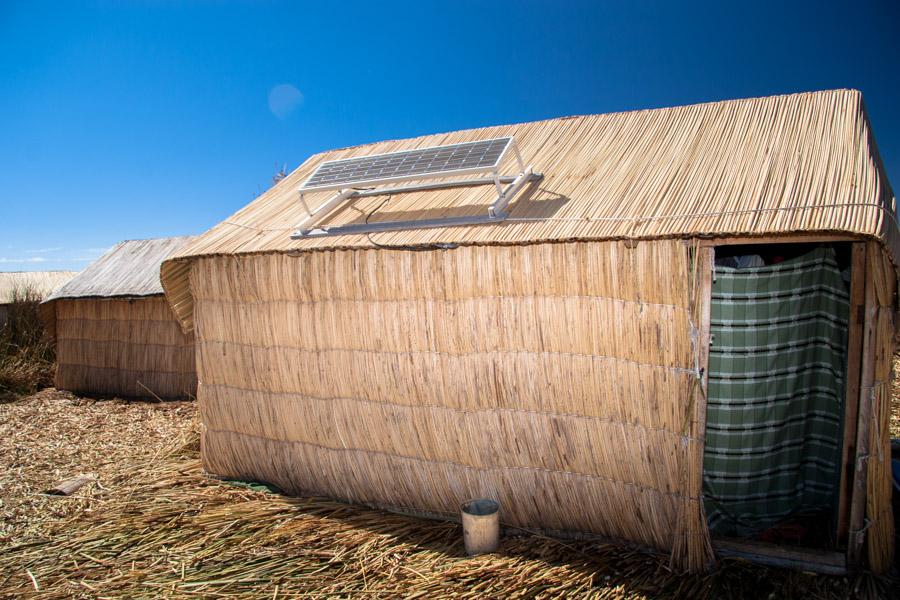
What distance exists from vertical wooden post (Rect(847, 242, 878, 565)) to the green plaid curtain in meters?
0.22

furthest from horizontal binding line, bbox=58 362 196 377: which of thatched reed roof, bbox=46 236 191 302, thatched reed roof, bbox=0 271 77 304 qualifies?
thatched reed roof, bbox=0 271 77 304

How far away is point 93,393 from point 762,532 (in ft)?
34.6

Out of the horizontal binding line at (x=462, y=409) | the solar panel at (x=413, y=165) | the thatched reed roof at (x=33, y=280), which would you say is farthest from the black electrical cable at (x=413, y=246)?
the thatched reed roof at (x=33, y=280)

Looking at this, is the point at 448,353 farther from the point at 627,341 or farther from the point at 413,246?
the point at 627,341

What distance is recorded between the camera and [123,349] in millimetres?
10422

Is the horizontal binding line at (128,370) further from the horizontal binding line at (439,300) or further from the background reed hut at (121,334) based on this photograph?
the horizontal binding line at (439,300)

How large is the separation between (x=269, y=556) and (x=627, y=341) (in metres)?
2.77

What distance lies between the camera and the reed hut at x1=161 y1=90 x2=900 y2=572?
356 centimetres

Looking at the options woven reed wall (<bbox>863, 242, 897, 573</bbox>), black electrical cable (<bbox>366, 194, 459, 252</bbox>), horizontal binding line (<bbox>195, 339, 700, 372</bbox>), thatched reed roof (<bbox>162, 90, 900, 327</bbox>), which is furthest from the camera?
black electrical cable (<bbox>366, 194, 459, 252</bbox>)

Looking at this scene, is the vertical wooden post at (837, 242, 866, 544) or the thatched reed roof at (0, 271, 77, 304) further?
the thatched reed roof at (0, 271, 77, 304)

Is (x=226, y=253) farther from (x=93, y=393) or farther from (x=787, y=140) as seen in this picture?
(x=93, y=393)

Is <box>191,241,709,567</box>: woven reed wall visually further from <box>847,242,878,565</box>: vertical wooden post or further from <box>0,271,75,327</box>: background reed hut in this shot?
<box>0,271,75,327</box>: background reed hut

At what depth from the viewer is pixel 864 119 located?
434 centimetres

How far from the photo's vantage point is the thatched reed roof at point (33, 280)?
1650 centimetres
